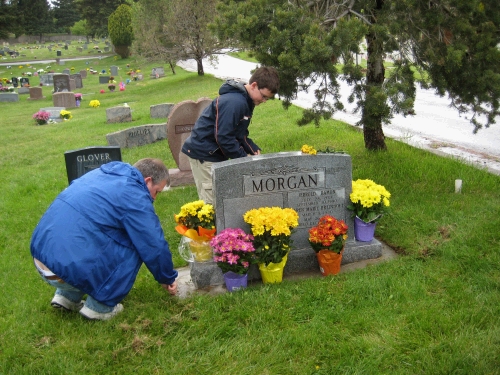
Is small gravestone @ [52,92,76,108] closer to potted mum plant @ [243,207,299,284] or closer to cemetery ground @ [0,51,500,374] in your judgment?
cemetery ground @ [0,51,500,374]

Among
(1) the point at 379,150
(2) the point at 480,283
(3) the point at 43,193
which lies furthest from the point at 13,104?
(2) the point at 480,283

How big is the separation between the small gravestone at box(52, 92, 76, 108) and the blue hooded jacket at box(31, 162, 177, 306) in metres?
19.0

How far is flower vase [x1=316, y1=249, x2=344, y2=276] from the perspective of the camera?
4.65 meters

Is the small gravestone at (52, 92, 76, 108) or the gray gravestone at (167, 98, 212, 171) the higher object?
the gray gravestone at (167, 98, 212, 171)

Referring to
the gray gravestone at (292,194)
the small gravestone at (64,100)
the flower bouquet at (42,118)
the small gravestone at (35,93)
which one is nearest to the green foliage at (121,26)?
the small gravestone at (35,93)

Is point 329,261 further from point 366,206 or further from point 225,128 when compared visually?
point 225,128

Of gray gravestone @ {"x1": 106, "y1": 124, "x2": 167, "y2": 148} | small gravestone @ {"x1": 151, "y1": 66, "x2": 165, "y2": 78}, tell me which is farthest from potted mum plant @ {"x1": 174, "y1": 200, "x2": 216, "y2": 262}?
small gravestone @ {"x1": 151, "y1": 66, "x2": 165, "y2": 78}

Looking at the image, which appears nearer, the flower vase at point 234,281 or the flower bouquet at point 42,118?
the flower vase at point 234,281

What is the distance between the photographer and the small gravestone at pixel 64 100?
69.6 feet

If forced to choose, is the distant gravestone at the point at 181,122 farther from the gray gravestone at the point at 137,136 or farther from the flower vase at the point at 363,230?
the flower vase at the point at 363,230

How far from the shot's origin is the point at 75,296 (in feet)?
13.5

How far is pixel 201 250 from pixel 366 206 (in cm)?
171

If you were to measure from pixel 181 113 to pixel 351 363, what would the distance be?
615cm

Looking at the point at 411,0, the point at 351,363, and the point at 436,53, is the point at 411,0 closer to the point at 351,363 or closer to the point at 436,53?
the point at 436,53
